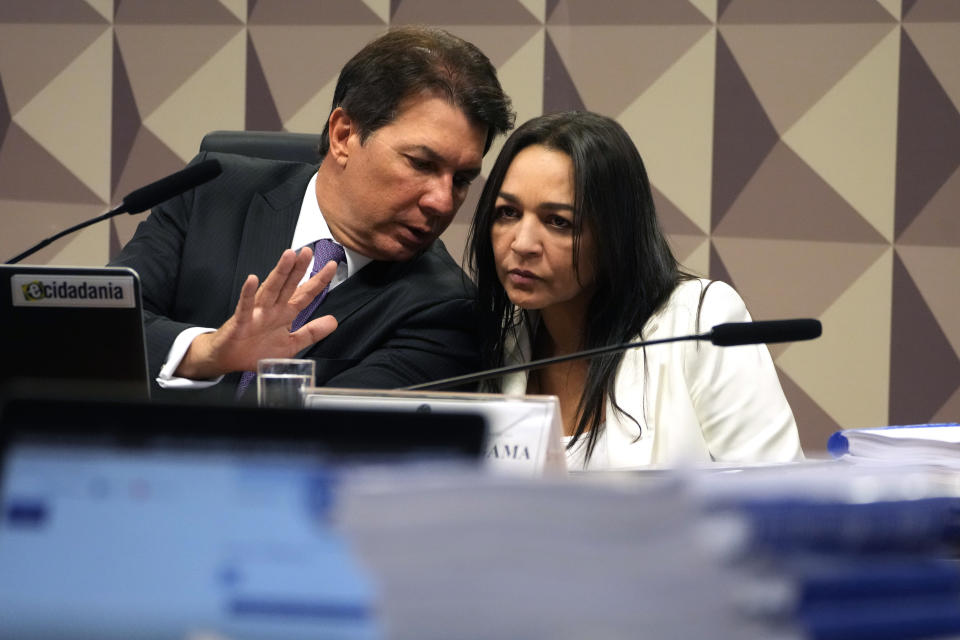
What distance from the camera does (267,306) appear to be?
149 cm

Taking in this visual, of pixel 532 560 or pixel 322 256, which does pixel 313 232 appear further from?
pixel 532 560

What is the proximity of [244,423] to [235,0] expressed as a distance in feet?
10.3

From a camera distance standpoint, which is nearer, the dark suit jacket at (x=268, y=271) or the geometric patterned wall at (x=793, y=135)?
the dark suit jacket at (x=268, y=271)

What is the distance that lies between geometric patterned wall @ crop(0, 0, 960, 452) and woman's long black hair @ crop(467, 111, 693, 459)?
4.46ft

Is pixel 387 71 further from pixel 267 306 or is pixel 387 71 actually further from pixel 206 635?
pixel 206 635

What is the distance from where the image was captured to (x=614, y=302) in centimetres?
180

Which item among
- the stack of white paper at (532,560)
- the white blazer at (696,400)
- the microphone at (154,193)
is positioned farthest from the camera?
the white blazer at (696,400)

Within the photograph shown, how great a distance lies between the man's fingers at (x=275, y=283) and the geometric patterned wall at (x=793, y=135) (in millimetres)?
1843

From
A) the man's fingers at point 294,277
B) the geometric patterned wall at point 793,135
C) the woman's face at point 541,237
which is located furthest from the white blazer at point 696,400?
the geometric patterned wall at point 793,135

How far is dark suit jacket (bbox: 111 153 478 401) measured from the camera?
74.7 inches

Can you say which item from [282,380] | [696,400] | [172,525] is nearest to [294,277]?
[282,380]

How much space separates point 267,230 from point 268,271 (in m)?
0.11

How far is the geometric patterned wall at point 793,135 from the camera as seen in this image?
3.06 m

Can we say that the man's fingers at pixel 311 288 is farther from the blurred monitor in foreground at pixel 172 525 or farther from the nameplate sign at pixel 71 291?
the blurred monitor in foreground at pixel 172 525
